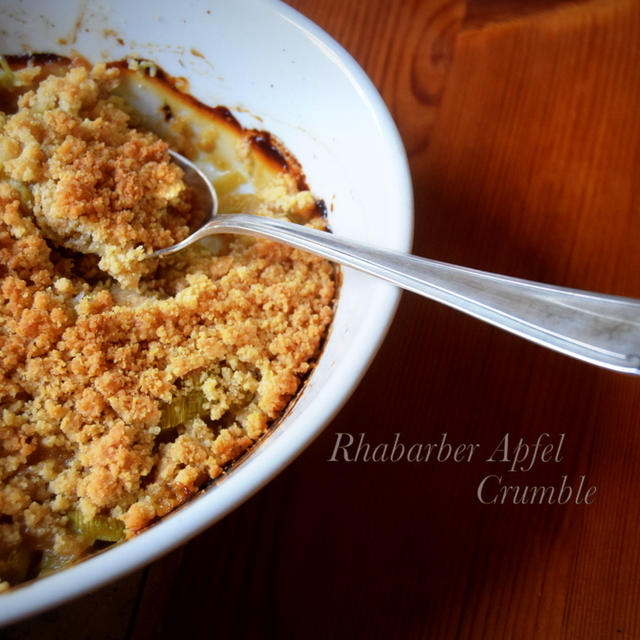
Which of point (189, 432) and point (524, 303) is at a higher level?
point (524, 303)

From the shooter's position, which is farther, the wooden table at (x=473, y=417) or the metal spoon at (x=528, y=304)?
the wooden table at (x=473, y=417)

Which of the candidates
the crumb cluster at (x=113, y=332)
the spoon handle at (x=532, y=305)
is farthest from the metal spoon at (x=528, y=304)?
the crumb cluster at (x=113, y=332)

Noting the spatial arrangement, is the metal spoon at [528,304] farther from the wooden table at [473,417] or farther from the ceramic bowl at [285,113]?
the wooden table at [473,417]

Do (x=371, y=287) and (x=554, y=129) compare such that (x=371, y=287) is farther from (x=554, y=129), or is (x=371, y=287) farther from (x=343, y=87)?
(x=554, y=129)

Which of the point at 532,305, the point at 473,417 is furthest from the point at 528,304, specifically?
the point at 473,417

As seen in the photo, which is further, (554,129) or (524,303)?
(554,129)

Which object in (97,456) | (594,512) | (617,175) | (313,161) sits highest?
(617,175)

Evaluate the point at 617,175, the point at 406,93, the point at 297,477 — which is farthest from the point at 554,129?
the point at 297,477

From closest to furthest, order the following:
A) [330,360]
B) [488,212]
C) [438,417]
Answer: [330,360] < [438,417] < [488,212]
